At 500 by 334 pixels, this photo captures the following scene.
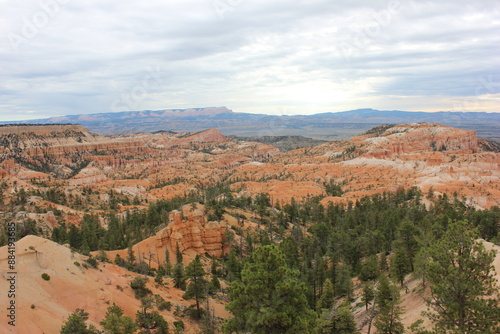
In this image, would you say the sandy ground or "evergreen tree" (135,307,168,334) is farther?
"evergreen tree" (135,307,168,334)

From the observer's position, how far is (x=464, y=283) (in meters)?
14.9

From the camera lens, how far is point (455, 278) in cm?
1515

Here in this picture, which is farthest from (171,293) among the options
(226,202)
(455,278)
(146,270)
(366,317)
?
(226,202)

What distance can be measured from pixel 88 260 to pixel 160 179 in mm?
119353

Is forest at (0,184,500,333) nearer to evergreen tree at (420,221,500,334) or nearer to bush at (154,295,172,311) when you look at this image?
evergreen tree at (420,221,500,334)

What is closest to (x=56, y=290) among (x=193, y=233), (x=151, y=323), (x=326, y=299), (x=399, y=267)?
(x=151, y=323)

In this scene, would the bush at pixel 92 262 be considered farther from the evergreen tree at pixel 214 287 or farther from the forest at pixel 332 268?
the evergreen tree at pixel 214 287

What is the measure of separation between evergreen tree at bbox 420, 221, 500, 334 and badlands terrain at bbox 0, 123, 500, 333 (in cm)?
1124

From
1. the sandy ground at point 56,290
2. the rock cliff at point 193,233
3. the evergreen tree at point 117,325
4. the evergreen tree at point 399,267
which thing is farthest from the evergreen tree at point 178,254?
the evergreen tree at point 399,267

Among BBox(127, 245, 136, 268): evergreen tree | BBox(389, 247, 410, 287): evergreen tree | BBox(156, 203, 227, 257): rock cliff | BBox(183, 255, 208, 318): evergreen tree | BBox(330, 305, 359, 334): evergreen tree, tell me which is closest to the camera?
BBox(330, 305, 359, 334): evergreen tree

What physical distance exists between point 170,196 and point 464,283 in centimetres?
9743

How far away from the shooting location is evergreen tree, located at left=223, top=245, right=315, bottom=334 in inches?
688

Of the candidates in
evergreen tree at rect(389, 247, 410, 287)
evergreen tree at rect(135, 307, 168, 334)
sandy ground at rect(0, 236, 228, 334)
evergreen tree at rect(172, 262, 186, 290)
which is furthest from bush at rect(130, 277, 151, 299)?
evergreen tree at rect(389, 247, 410, 287)

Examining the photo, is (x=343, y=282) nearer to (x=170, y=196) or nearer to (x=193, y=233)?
(x=193, y=233)
